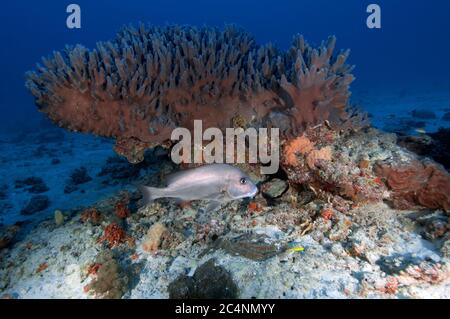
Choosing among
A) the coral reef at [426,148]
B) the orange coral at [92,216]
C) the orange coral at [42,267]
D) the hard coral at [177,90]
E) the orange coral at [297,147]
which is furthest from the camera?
the coral reef at [426,148]

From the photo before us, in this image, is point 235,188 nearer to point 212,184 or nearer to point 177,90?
point 212,184

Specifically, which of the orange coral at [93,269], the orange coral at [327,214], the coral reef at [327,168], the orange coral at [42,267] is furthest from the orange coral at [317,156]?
the orange coral at [42,267]

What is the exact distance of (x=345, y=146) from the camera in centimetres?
501

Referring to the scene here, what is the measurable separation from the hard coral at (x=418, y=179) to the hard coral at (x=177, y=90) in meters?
1.02

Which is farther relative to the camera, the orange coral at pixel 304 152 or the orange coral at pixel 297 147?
the orange coral at pixel 297 147

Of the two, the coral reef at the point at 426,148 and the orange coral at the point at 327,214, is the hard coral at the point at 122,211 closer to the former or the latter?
the orange coral at the point at 327,214

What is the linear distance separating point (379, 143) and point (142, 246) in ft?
14.1

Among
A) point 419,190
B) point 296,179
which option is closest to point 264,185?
point 296,179

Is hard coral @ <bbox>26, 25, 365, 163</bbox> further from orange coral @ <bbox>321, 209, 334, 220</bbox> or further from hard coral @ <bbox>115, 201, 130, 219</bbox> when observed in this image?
orange coral @ <bbox>321, 209, 334, 220</bbox>

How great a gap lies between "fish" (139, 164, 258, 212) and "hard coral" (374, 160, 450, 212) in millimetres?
2303

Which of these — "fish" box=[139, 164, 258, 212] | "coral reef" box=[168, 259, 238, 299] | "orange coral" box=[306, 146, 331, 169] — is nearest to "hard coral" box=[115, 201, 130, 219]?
"fish" box=[139, 164, 258, 212]

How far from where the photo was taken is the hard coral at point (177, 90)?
471 cm

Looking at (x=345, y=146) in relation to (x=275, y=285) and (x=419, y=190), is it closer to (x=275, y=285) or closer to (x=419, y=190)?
(x=419, y=190)

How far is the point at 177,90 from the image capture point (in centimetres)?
498
